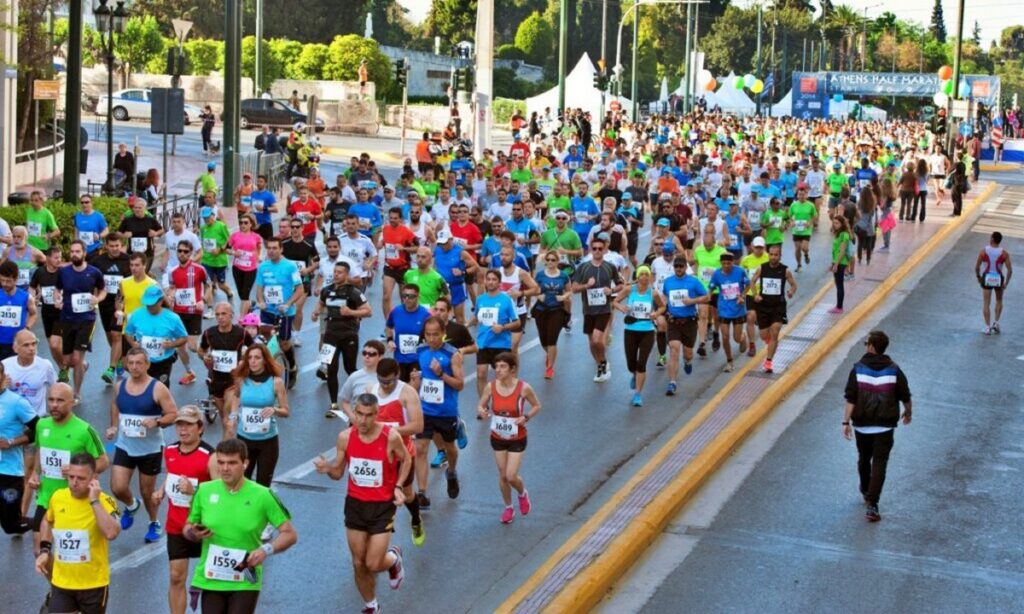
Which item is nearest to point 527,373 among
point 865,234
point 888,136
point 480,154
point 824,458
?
point 824,458

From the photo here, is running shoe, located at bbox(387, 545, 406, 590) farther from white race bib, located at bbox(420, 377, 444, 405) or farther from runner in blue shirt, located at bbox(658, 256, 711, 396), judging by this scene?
runner in blue shirt, located at bbox(658, 256, 711, 396)

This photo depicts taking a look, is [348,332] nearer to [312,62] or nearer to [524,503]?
[524,503]

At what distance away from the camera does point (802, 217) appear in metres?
27.4

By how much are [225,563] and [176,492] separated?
3.62ft

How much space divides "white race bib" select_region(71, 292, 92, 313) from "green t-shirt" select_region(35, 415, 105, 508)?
5890 millimetres

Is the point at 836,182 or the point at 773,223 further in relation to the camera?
the point at 836,182

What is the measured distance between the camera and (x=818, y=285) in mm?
27203

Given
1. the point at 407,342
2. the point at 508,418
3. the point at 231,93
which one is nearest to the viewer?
the point at 508,418

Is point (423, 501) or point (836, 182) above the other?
point (836, 182)

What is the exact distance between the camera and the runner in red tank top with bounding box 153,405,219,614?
978 cm

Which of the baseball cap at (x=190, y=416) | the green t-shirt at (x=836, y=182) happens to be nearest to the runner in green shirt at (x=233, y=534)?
the baseball cap at (x=190, y=416)

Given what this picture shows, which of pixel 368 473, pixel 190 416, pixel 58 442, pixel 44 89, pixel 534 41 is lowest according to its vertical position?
pixel 368 473

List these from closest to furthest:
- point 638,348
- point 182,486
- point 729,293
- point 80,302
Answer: point 182,486 < point 80,302 < point 638,348 < point 729,293

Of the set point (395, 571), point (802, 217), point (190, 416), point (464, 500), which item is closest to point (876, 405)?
point (464, 500)
